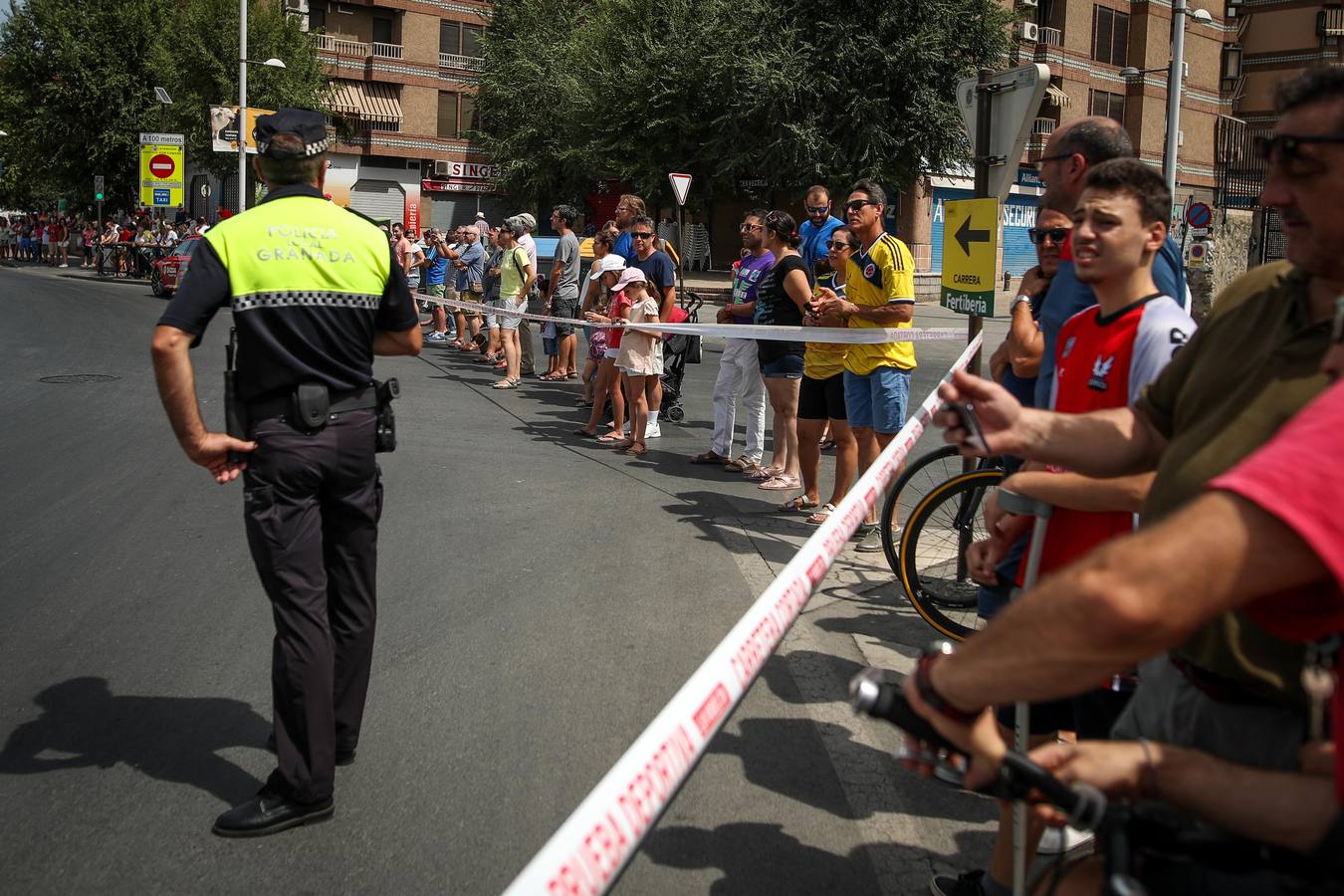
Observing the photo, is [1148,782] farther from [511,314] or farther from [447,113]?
[447,113]

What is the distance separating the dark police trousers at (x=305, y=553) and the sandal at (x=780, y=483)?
5.21 metres

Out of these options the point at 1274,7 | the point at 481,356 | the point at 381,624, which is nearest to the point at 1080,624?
the point at 381,624

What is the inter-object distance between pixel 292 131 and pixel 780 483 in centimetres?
557

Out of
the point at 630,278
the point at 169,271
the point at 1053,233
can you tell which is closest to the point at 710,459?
the point at 630,278

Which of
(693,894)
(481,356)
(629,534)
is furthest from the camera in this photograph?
(481,356)

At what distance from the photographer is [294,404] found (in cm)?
Answer: 374

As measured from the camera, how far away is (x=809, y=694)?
15.7 feet

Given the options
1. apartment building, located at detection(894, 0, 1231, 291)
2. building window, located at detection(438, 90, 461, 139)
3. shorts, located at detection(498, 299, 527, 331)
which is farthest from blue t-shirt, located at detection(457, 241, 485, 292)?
building window, located at detection(438, 90, 461, 139)

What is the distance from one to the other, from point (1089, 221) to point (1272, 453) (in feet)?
5.62

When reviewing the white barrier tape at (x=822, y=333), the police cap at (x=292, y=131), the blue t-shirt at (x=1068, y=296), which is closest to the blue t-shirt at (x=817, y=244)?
the white barrier tape at (x=822, y=333)

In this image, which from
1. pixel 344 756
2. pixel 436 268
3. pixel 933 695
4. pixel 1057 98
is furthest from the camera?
pixel 1057 98

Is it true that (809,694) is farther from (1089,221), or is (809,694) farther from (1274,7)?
(1274,7)

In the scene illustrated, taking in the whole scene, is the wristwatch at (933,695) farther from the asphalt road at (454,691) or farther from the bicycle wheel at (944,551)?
the bicycle wheel at (944,551)

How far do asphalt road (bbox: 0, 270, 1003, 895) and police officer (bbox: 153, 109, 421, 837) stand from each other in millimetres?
330
